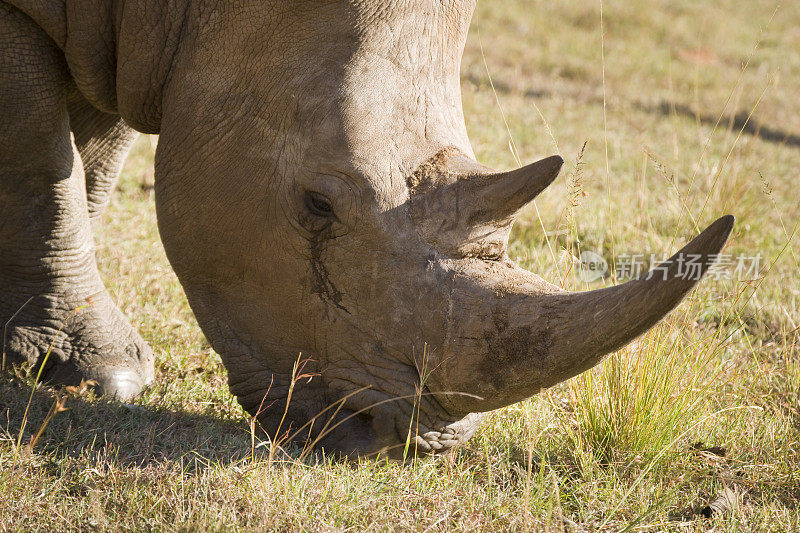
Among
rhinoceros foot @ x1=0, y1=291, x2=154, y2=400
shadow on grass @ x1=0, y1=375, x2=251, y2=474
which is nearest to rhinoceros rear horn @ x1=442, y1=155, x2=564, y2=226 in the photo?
shadow on grass @ x1=0, y1=375, x2=251, y2=474

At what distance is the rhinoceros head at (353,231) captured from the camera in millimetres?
2814

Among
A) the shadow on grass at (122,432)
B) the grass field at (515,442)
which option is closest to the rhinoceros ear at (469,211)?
the grass field at (515,442)

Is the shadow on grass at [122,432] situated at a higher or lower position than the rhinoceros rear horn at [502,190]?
lower

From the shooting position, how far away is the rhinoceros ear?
282cm

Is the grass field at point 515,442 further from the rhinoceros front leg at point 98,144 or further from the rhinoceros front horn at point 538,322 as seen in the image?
the rhinoceros front leg at point 98,144

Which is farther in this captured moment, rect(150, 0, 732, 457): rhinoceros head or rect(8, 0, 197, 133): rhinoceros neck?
rect(8, 0, 197, 133): rhinoceros neck

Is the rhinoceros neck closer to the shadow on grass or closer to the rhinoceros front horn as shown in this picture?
the shadow on grass

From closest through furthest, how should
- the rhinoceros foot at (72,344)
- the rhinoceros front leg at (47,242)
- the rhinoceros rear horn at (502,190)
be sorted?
1. the rhinoceros rear horn at (502,190)
2. the rhinoceros front leg at (47,242)
3. the rhinoceros foot at (72,344)

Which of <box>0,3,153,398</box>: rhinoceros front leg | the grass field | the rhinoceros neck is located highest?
the rhinoceros neck

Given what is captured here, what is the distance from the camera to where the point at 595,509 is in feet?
11.0

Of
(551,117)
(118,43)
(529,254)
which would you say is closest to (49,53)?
(118,43)

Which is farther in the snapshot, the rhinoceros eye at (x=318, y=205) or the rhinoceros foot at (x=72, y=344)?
the rhinoceros foot at (x=72, y=344)

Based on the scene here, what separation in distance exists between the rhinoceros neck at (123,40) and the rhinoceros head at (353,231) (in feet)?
0.31

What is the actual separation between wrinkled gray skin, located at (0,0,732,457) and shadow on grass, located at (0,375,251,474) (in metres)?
0.22
